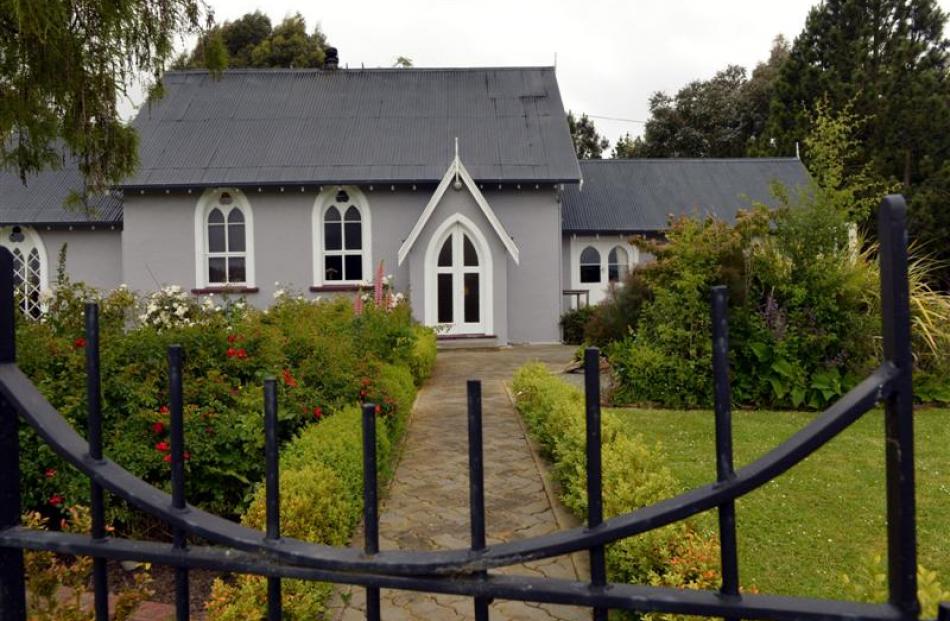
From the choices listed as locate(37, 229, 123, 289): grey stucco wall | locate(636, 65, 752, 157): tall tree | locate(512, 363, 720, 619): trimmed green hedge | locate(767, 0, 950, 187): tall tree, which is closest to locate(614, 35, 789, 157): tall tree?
locate(636, 65, 752, 157): tall tree

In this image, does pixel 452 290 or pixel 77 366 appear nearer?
pixel 77 366

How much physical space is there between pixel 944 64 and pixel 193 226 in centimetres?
3030

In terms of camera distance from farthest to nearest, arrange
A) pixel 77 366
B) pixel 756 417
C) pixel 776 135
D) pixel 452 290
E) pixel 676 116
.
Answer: pixel 676 116 → pixel 776 135 → pixel 452 290 → pixel 756 417 → pixel 77 366

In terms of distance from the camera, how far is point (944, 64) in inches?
1171

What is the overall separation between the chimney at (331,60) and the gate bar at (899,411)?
81.5 feet

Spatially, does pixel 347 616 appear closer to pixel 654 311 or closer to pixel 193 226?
pixel 654 311

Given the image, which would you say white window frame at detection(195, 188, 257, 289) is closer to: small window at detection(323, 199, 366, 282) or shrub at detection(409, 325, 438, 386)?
small window at detection(323, 199, 366, 282)

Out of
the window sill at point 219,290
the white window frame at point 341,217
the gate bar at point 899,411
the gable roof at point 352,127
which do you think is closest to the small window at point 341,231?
the white window frame at point 341,217

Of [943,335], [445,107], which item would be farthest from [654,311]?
[445,107]

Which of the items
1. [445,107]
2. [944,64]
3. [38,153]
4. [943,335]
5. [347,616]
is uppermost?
[944,64]

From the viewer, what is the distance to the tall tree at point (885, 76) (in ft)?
94.5

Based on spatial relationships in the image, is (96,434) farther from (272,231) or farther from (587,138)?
(587,138)

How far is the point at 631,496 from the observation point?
173 inches

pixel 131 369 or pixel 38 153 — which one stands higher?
pixel 38 153
